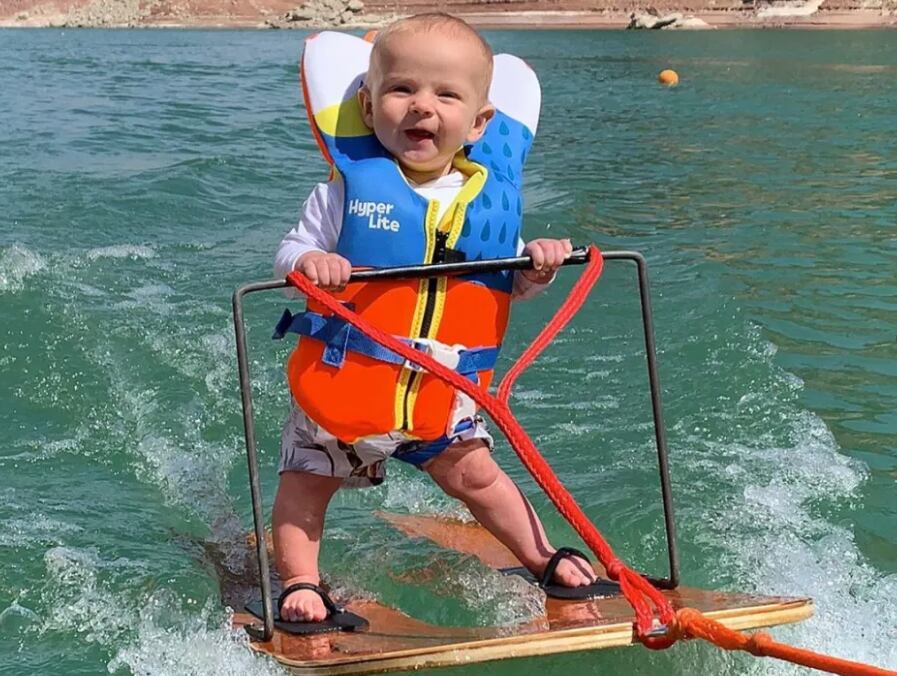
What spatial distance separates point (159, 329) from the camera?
7.55 m

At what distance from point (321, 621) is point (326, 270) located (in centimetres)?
109

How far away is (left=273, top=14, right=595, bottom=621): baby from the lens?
359cm

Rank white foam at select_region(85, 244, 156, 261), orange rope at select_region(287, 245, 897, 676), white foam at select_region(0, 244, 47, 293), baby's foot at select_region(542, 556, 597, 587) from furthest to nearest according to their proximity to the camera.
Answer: white foam at select_region(85, 244, 156, 261)
white foam at select_region(0, 244, 47, 293)
baby's foot at select_region(542, 556, 597, 587)
orange rope at select_region(287, 245, 897, 676)

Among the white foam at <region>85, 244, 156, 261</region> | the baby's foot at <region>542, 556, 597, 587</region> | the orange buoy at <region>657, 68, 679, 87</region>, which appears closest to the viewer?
the baby's foot at <region>542, 556, 597, 587</region>

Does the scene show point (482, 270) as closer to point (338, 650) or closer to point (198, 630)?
point (338, 650)

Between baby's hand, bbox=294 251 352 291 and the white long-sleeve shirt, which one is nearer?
baby's hand, bbox=294 251 352 291

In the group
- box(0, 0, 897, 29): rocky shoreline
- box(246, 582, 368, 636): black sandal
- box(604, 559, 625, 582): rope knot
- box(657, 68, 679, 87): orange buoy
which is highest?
box(604, 559, 625, 582): rope knot

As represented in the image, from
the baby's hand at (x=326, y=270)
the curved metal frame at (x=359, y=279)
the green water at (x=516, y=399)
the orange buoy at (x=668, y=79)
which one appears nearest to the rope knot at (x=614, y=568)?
the curved metal frame at (x=359, y=279)

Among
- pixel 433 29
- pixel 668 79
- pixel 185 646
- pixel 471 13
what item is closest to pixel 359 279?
pixel 433 29

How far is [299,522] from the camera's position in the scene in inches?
155

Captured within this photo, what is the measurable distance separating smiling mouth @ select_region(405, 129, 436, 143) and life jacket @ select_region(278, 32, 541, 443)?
105 mm

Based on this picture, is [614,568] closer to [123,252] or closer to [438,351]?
[438,351]

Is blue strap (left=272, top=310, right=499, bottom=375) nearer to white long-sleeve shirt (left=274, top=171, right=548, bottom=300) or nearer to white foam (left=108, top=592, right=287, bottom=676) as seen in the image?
white long-sleeve shirt (left=274, top=171, right=548, bottom=300)

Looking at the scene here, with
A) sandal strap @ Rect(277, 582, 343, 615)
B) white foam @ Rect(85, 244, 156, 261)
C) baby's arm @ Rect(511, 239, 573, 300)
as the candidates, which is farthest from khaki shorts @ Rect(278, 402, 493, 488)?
white foam @ Rect(85, 244, 156, 261)
